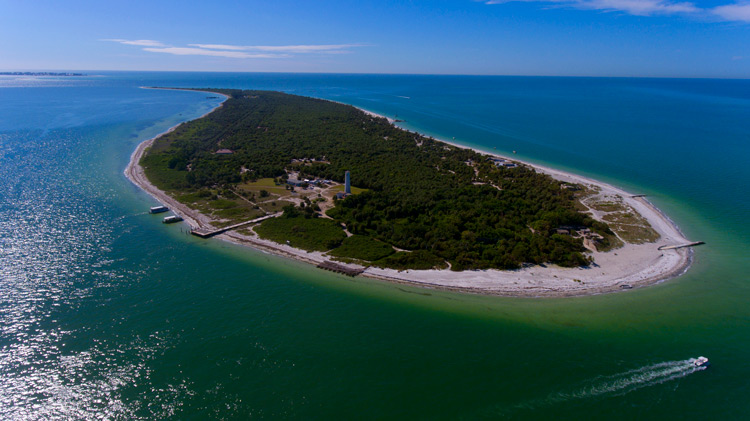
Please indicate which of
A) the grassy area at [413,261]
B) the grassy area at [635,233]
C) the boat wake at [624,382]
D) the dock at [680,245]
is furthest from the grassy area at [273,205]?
the dock at [680,245]

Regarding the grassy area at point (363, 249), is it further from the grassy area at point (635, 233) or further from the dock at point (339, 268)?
the grassy area at point (635, 233)

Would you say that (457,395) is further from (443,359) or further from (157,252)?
(157,252)

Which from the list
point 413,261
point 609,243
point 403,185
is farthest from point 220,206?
point 609,243

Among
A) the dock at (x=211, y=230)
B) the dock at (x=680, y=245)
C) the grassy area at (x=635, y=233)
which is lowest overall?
the dock at (x=211, y=230)

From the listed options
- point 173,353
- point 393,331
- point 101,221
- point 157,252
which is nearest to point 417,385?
point 393,331

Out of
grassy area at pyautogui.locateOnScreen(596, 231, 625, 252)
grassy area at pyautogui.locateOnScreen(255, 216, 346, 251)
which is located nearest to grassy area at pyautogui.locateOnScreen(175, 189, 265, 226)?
grassy area at pyautogui.locateOnScreen(255, 216, 346, 251)

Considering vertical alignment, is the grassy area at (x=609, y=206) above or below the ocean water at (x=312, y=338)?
above

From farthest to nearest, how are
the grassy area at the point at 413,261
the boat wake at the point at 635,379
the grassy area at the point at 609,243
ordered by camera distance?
1. the grassy area at the point at 609,243
2. the grassy area at the point at 413,261
3. the boat wake at the point at 635,379

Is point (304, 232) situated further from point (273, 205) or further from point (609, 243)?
point (609, 243)
